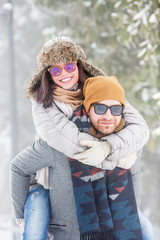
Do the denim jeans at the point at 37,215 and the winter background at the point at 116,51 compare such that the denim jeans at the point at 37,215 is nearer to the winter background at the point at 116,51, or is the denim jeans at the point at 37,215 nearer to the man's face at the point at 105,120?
the man's face at the point at 105,120

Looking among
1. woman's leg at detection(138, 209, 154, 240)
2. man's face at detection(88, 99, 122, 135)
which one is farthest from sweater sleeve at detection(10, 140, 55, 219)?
woman's leg at detection(138, 209, 154, 240)

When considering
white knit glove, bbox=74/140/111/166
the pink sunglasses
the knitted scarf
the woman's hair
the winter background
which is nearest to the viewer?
white knit glove, bbox=74/140/111/166

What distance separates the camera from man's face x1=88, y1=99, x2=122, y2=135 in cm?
216

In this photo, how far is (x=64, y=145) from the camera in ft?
6.82

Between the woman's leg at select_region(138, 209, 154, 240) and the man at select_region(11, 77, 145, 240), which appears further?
the woman's leg at select_region(138, 209, 154, 240)

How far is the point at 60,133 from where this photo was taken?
6.91ft

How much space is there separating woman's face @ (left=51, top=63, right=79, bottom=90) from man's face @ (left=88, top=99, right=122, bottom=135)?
29 cm

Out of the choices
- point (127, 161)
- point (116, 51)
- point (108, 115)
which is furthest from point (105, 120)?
point (116, 51)

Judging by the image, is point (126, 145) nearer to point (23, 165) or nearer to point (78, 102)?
point (78, 102)

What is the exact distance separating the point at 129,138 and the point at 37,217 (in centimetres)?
81

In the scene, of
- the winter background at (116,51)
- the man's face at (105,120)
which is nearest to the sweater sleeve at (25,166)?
the man's face at (105,120)

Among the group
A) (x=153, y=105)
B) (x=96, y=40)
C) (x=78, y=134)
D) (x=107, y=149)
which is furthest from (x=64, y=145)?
(x=96, y=40)

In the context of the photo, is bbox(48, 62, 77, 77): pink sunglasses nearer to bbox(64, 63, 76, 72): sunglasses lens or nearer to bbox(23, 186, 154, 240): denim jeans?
bbox(64, 63, 76, 72): sunglasses lens

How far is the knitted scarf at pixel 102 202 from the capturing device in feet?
6.98
